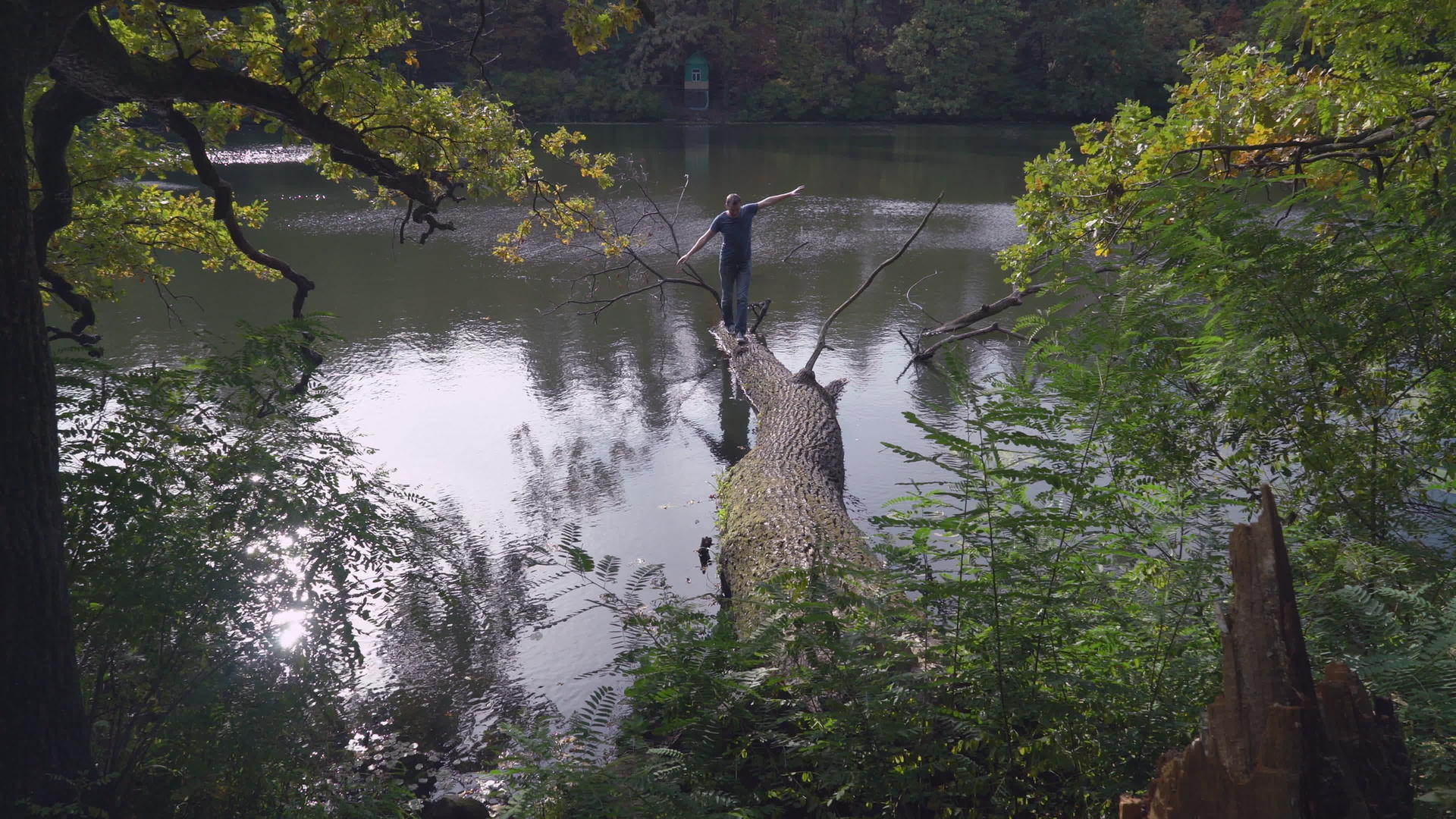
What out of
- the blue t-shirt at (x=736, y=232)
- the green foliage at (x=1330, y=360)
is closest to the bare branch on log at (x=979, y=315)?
the blue t-shirt at (x=736, y=232)

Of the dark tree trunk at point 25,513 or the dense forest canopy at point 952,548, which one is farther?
the dark tree trunk at point 25,513

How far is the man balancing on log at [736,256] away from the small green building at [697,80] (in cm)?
3035

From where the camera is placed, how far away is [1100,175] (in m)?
5.42

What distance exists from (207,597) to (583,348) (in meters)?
7.33

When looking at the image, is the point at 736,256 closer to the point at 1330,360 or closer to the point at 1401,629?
the point at 1330,360

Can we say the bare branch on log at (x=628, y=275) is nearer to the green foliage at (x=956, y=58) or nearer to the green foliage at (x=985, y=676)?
the green foliage at (x=985, y=676)

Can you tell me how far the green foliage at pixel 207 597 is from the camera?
317 cm

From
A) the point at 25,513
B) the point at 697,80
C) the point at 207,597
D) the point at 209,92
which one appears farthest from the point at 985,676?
the point at 697,80

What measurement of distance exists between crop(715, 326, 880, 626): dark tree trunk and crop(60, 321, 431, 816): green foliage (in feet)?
5.70

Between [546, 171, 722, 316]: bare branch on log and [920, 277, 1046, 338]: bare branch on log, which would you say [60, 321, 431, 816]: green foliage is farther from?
[920, 277, 1046, 338]: bare branch on log

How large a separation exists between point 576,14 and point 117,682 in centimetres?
391

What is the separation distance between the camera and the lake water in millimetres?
6840

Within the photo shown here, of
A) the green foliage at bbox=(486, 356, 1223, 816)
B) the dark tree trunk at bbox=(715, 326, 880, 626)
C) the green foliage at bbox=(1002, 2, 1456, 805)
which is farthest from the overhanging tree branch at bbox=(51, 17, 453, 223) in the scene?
the green foliage at bbox=(1002, 2, 1456, 805)

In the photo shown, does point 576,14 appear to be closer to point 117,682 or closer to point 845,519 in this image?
point 845,519
